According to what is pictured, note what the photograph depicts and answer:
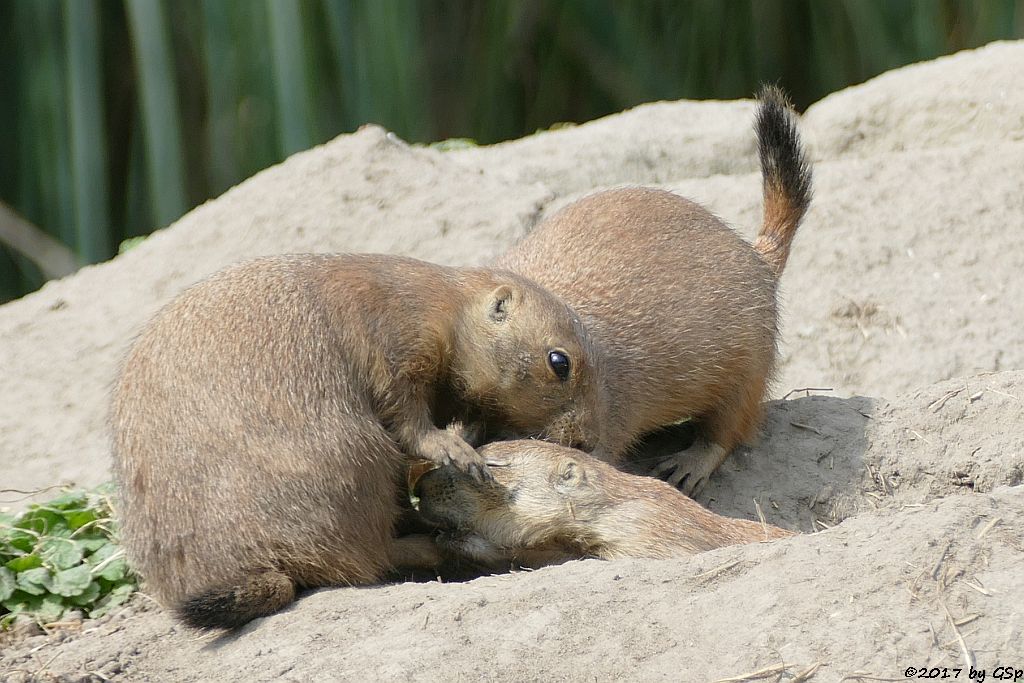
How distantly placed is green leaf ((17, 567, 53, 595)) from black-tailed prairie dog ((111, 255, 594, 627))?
26.6 inches

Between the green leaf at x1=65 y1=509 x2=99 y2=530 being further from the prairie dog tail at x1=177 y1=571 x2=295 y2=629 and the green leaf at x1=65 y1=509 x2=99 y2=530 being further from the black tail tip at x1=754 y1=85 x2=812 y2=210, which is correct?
the black tail tip at x1=754 y1=85 x2=812 y2=210

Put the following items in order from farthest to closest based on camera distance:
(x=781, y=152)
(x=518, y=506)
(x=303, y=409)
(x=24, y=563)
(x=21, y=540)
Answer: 1. (x=781, y=152)
2. (x=21, y=540)
3. (x=24, y=563)
4. (x=518, y=506)
5. (x=303, y=409)

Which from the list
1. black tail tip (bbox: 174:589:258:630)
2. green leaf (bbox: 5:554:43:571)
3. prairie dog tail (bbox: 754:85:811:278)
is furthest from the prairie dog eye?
prairie dog tail (bbox: 754:85:811:278)

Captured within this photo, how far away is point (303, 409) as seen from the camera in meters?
4.11

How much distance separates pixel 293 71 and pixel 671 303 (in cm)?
425

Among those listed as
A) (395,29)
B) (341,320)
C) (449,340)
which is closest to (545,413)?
(449,340)

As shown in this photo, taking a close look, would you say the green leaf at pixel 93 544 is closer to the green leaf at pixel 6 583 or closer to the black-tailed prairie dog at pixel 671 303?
the green leaf at pixel 6 583

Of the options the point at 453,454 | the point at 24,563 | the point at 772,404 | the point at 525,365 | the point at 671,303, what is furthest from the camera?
the point at 772,404

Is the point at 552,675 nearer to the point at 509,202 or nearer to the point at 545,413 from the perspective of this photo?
the point at 545,413

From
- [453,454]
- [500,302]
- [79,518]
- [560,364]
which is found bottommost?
[79,518]

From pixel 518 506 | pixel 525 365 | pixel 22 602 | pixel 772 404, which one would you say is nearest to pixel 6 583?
pixel 22 602

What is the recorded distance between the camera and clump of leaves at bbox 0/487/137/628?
4.69 meters

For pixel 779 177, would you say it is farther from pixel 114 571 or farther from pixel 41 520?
pixel 41 520

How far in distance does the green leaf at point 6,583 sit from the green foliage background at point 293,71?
4.62m
